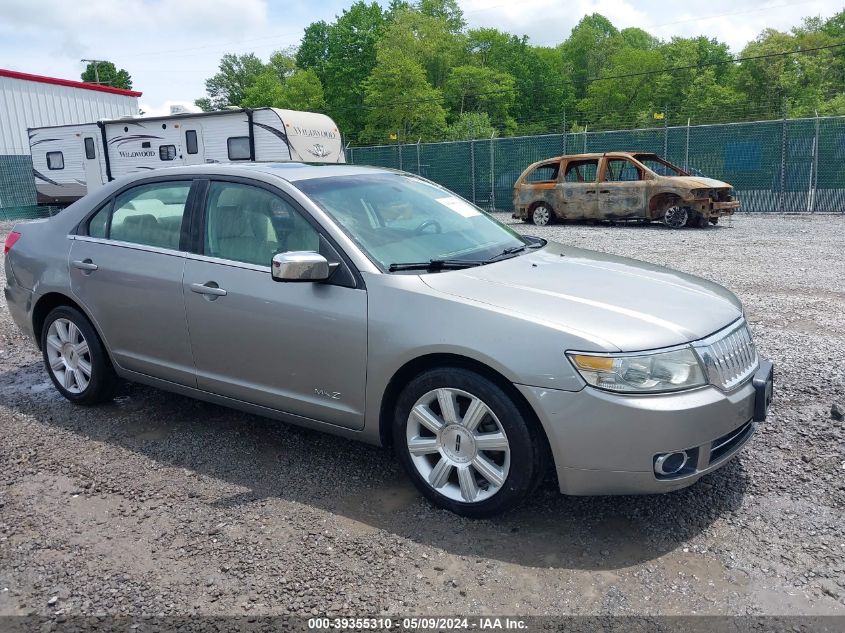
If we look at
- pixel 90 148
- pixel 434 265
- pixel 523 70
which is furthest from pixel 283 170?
pixel 523 70

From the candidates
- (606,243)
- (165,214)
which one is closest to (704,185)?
(606,243)

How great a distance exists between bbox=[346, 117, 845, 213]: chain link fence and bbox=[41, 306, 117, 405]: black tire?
1591cm

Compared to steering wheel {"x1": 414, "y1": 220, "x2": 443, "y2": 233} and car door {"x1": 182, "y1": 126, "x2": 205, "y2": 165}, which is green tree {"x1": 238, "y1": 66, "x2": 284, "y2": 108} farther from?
steering wheel {"x1": 414, "y1": 220, "x2": 443, "y2": 233}

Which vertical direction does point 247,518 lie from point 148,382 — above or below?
below

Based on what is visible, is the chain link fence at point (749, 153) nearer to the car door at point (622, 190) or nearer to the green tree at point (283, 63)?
the car door at point (622, 190)

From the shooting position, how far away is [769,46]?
6500 centimetres

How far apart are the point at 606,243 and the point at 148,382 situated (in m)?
9.78

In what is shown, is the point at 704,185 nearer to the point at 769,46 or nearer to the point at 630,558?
the point at 630,558

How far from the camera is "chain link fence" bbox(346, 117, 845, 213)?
17.4 m

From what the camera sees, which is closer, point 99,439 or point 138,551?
point 138,551

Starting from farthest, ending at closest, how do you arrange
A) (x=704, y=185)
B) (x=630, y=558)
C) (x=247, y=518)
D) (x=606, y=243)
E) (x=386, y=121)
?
(x=386, y=121), (x=704, y=185), (x=606, y=243), (x=247, y=518), (x=630, y=558)

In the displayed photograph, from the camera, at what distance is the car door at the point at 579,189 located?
627 inches

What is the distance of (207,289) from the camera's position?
3877 millimetres

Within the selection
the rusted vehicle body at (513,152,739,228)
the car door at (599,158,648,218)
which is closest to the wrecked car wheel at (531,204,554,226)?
the rusted vehicle body at (513,152,739,228)
